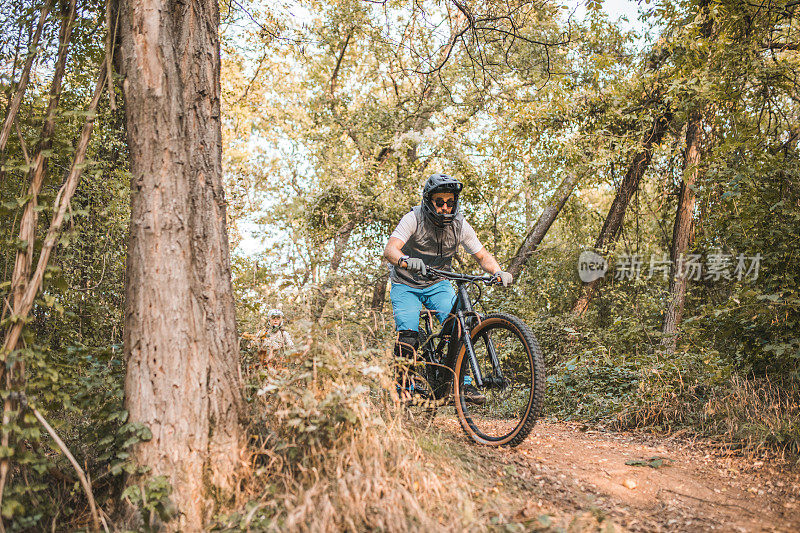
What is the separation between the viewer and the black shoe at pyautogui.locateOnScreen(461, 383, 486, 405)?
12.4 ft

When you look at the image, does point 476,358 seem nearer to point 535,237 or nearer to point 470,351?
point 470,351

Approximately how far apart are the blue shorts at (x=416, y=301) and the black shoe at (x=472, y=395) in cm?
66

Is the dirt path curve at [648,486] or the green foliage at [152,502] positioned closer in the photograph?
the green foliage at [152,502]

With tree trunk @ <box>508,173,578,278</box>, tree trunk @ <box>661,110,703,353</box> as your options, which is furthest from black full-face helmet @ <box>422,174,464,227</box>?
tree trunk @ <box>508,173,578,278</box>

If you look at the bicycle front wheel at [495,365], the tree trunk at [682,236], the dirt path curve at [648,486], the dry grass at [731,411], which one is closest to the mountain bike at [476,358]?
the bicycle front wheel at [495,365]

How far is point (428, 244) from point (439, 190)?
1.66 feet

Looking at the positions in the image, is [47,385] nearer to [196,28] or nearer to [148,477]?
[148,477]

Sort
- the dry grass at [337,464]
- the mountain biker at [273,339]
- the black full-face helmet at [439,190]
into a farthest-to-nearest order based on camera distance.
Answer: the black full-face helmet at [439,190]
the mountain biker at [273,339]
the dry grass at [337,464]

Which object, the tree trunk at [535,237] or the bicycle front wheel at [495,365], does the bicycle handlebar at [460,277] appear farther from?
the tree trunk at [535,237]

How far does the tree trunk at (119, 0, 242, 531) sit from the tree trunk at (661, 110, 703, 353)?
23.5 feet

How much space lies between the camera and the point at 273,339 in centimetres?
341

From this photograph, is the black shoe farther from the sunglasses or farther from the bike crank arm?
the sunglasses

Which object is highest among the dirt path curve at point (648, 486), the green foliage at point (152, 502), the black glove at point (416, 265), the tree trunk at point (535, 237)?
the tree trunk at point (535, 237)

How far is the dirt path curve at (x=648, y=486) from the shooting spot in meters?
2.61
